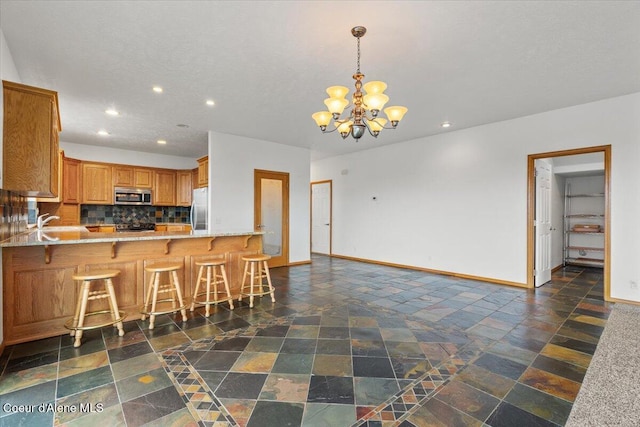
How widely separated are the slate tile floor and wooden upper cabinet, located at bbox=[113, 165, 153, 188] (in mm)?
4856

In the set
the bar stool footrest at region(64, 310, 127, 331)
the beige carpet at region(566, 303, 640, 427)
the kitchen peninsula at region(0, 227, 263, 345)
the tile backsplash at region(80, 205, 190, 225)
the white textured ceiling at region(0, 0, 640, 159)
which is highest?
the white textured ceiling at region(0, 0, 640, 159)

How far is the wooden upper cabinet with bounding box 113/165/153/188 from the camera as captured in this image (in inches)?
266

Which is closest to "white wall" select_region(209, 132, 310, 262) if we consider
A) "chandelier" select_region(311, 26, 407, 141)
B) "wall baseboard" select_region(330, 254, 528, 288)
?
"wall baseboard" select_region(330, 254, 528, 288)

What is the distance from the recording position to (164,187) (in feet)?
24.3

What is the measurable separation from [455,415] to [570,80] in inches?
152

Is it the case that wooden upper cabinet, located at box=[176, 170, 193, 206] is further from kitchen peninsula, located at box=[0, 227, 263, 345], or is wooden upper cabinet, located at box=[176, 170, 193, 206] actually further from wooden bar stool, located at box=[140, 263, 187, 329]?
wooden bar stool, located at box=[140, 263, 187, 329]

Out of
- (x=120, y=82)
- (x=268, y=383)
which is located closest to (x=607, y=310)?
(x=268, y=383)

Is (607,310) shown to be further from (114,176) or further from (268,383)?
(114,176)

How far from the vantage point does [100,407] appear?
1.79m

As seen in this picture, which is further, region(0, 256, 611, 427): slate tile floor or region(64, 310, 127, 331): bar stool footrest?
region(64, 310, 127, 331): bar stool footrest

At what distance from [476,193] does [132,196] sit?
745 cm

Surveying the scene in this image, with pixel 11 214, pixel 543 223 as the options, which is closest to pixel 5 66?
pixel 11 214

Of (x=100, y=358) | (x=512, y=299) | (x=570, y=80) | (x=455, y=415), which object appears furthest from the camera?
(x=512, y=299)

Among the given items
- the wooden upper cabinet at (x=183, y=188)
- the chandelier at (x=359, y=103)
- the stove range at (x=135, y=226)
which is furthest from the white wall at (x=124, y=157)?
the chandelier at (x=359, y=103)
